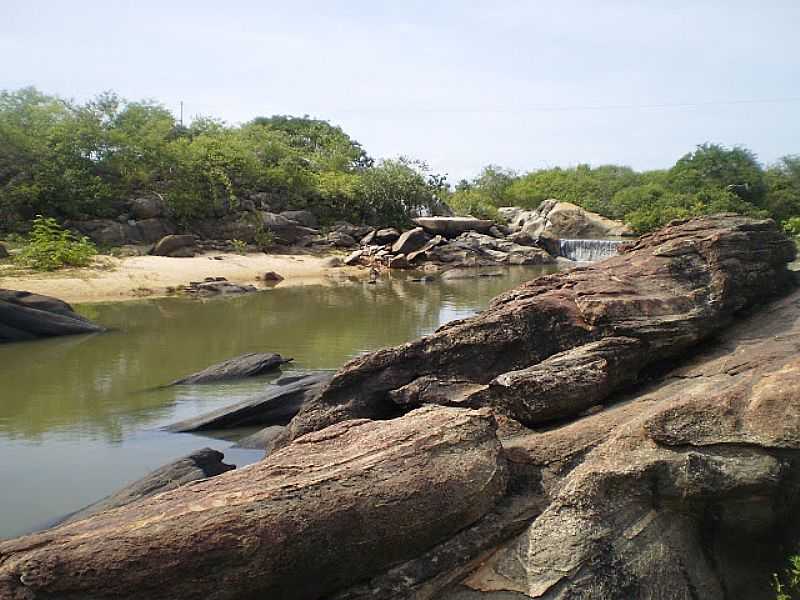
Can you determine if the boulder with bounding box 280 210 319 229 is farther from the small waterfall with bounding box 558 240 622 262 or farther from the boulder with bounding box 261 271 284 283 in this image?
the small waterfall with bounding box 558 240 622 262

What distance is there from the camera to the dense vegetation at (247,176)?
96.3 feet

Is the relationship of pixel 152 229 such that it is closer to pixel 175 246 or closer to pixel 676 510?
pixel 175 246

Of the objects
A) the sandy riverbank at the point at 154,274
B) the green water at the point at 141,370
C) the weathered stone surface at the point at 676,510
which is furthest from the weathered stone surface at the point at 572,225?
the weathered stone surface at the point at 676,510

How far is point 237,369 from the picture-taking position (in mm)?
12469

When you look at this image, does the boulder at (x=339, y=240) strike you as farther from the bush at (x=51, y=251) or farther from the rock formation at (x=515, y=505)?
the rock formation at (x=515, y=505)

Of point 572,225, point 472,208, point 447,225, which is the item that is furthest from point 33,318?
point 572,225

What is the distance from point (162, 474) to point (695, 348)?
5.14m

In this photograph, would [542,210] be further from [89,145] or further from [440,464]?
[440,464]

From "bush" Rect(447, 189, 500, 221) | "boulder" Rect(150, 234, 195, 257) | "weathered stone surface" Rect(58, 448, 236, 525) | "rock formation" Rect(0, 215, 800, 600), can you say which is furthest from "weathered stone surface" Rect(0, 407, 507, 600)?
"bush" Rect(447, 189, 500, 221)

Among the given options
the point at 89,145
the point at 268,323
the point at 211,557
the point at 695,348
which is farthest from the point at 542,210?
the point at 211,557

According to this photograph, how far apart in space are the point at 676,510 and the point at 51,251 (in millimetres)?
23877

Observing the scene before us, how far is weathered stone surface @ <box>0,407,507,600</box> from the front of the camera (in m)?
3.46

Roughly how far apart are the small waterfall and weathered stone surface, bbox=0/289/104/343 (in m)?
28.1

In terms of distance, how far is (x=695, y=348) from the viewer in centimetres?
598
